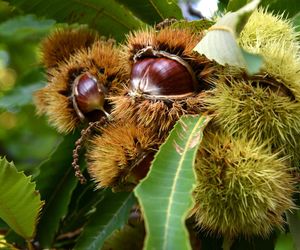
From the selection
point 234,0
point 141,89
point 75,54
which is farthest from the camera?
point 75,54

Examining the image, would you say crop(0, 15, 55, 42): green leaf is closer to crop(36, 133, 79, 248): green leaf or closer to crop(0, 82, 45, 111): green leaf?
crop(0, 82, 45, 111): green leaf

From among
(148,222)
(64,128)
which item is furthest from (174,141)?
(64,128)

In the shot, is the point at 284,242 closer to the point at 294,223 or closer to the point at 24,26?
the point at 294,223

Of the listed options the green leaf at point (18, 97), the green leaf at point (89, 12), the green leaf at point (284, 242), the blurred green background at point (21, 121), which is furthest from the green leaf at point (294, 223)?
the blurred green background at point (21, 121)

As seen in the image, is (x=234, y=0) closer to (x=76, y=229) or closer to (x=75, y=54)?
(x=75, y=54)

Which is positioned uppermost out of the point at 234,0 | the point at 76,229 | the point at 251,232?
the point at 234,0

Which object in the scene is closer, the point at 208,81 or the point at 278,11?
the point at 208,81

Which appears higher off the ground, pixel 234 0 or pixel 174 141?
pixel 234 0

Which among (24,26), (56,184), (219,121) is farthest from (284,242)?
(24,26)
